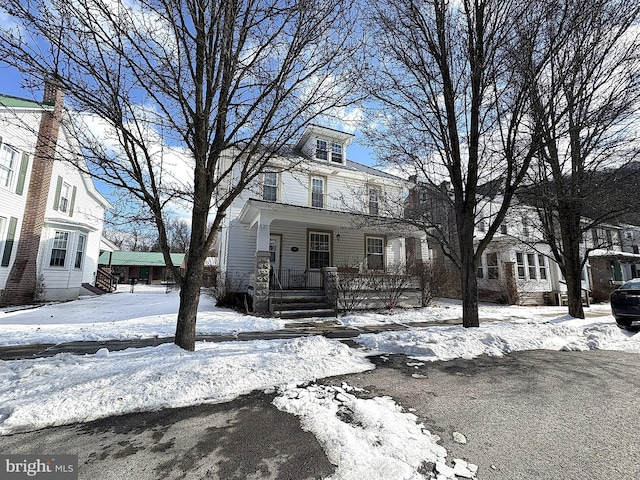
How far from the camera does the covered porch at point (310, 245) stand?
10.7 metres

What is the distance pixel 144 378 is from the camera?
10.9ft

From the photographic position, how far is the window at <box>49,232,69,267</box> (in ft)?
44.4

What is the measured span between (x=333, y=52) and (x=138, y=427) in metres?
5.62

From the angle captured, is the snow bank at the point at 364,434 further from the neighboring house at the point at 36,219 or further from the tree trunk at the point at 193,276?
the neighboring house at the point at 36,219

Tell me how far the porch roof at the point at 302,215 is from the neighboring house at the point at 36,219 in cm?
614

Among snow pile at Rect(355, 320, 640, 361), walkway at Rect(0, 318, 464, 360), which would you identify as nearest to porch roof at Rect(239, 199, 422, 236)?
walkway at Rect(0, 318, 464, 360)

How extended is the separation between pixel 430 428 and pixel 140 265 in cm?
4143

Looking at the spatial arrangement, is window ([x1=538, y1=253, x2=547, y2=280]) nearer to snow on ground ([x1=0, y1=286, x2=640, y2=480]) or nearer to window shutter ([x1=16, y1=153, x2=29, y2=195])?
snow on ground ([x1=0, y1=286, x2=640, y2=480])

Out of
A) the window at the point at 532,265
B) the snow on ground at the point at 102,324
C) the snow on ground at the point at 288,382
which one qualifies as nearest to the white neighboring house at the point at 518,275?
the window at the point at 532,265

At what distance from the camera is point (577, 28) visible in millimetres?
6297

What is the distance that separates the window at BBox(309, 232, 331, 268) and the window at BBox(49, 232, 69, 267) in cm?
1241

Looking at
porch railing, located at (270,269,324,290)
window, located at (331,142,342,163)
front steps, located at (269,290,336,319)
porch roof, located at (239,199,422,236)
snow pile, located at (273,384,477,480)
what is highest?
window, located at (331,142,342,163)

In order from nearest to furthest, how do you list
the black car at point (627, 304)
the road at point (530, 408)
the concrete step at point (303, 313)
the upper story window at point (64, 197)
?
the road at point (530, 408) → the black car at point (627, 304) → the concrete step at point (303, 313) → the upper story window at point (64, 197)

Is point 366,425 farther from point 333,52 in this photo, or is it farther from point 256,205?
point 256,205
